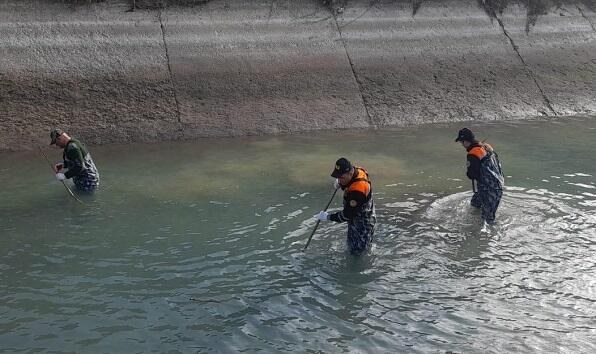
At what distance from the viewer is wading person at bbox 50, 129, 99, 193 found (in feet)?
35.2

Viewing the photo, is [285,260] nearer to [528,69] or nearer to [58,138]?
[58,138]

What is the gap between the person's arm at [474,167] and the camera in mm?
9430

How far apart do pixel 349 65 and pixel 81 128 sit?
23.4 ft

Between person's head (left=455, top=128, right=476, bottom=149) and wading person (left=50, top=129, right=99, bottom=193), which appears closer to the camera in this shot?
person's head (left=455, top=128, right=476, bottom=149)

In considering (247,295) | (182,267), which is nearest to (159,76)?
(182,267)

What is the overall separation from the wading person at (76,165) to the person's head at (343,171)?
5161mm

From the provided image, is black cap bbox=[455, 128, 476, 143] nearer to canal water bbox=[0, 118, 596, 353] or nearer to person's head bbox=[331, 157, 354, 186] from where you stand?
canal water bbox=[0, 118, 596, 353]

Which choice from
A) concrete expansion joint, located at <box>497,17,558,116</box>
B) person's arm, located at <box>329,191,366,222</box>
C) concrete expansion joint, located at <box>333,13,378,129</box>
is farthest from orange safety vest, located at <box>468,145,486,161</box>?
concrete expansion joint, located at <box>497,17,558,116</box>

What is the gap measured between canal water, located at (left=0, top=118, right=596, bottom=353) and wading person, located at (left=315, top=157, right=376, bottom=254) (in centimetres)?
24

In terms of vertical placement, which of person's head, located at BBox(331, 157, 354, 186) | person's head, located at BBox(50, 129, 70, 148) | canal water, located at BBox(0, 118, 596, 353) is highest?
person's head, located at BBox(50, 129, 70, 148)

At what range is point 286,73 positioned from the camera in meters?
16.0

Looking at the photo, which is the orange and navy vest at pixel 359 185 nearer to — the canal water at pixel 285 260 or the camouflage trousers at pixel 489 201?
the canal water at pixel 285 260

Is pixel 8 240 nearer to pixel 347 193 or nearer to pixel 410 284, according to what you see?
pixel 347 193

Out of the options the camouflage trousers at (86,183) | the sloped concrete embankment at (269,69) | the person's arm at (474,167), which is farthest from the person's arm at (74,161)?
the person's arm at (474,167)
